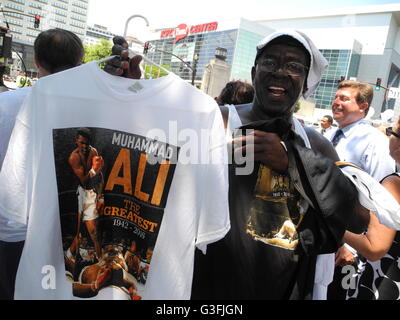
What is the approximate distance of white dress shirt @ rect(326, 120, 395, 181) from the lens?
3.40m

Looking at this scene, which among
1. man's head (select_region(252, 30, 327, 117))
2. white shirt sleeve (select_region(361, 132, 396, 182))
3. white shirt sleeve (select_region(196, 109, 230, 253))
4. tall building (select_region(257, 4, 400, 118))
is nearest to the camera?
white shirt sleeve (select_region(196, 109, 230, 253))

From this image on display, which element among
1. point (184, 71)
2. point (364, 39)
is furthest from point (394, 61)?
point (184, 71)

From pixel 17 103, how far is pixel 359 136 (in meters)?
3.66

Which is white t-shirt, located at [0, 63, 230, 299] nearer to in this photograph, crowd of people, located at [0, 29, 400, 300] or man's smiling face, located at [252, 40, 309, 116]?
crowd of people, located at [0, 29, 400, 300]

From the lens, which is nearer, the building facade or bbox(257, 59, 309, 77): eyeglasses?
bbox(257, 59, 309, 77): eyeglasses

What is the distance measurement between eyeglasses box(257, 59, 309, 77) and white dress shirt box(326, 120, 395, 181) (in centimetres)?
236

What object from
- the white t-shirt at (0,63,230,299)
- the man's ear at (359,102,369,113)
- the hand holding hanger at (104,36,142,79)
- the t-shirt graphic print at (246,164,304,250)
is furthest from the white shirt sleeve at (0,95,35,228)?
the man's ear at (359,102,369,113)

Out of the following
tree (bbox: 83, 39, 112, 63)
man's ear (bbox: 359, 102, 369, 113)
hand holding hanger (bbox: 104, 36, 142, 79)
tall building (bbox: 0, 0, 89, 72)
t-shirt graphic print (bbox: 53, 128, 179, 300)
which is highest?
tall building (bbox: 0, 0, 89, 72)

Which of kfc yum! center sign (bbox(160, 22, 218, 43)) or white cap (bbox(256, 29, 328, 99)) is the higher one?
kfc yum! center sign (bbox(160, 22, 218, 43))

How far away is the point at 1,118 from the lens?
1.94m

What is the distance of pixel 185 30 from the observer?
2749 inches

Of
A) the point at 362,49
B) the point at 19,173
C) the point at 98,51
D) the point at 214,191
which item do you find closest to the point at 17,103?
the point at 19,173

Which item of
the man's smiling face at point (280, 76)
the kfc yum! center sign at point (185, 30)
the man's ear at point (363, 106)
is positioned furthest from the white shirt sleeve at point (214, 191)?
the kfc yum! center sign at point (185, 30)

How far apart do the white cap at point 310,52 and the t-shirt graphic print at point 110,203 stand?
0.81m
